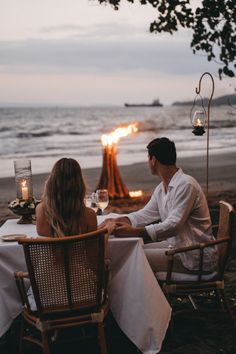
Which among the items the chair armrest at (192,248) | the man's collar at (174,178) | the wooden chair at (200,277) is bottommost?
the wooden chair at (200,277)

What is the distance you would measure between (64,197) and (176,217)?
38.7 inches

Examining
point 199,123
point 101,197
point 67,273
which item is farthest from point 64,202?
point 199,123

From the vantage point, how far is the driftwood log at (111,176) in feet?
32.6

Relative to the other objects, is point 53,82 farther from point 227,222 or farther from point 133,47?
point 227,222

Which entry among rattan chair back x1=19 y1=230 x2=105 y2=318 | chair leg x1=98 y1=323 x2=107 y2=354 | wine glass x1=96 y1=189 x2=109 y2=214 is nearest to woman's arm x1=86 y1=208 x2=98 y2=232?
rattan chair back x1=19 y1=230 x2=105 y2=318

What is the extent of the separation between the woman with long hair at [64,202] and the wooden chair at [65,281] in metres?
0.16

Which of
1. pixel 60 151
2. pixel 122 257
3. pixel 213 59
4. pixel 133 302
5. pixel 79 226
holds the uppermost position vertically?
pixel 213 59

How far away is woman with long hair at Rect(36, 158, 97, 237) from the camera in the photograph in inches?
138

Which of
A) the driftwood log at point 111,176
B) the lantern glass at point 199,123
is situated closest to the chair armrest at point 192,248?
the lantern glass at point 199,123

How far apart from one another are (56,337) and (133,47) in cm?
5439

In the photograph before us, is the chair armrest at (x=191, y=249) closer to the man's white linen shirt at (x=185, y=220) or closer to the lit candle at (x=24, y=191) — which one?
the man's white linen shirt at (x=185, y=220)

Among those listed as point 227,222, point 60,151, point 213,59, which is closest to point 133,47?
point 60,151

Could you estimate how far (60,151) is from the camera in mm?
22812

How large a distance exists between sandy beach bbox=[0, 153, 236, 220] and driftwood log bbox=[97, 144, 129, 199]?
0.71ft
